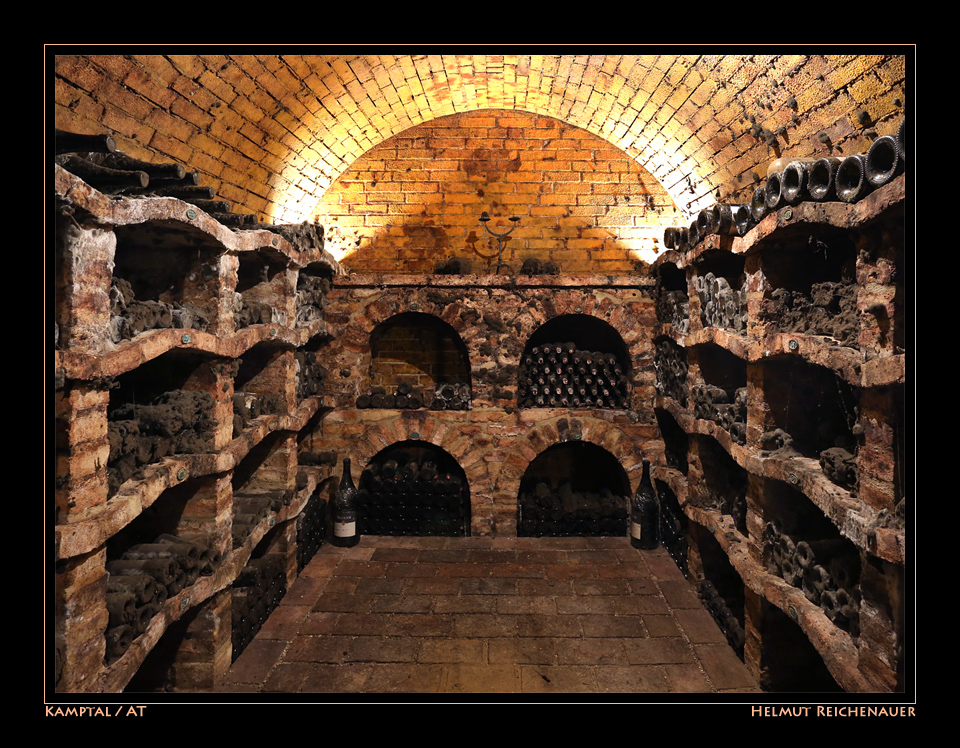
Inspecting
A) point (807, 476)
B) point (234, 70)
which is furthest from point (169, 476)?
point (807, 476)

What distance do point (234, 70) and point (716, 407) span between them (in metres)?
4.81

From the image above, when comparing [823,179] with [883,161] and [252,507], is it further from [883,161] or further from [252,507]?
[252,507]

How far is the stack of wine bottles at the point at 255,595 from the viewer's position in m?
4.28

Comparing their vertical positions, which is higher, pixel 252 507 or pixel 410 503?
pixel 252 507

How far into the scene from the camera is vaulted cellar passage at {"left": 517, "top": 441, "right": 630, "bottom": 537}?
655 centimetres

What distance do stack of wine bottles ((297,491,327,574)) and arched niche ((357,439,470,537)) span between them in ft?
1.51

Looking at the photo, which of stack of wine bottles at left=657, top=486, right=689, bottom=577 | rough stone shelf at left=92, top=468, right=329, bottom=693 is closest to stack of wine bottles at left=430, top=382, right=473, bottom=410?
rough stone shelf at left=92, top=468, right=329, bottom=693

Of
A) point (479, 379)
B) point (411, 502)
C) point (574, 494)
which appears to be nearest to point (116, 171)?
point (479, 379)

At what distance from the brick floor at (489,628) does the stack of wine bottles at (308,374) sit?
71.6 inches

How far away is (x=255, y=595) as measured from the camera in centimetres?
454

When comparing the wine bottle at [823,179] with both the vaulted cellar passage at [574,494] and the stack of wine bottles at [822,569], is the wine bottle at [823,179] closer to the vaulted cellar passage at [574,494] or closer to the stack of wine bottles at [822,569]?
the stack of wine bottles at [822,569]

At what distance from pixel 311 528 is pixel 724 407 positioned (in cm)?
437

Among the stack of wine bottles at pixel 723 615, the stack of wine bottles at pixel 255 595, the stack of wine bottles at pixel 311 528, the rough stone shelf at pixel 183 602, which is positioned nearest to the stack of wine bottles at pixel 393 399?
the stack of wine bottles at pixel 311 528

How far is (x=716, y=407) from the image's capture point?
187 inches
